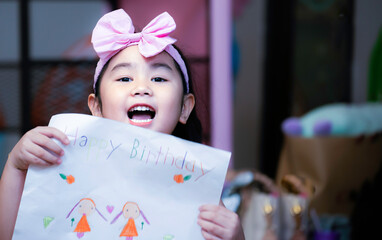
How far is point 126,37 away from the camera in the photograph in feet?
3.03

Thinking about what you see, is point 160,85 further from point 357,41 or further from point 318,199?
point 357,41

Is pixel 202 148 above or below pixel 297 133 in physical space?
above

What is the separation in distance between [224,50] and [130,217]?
1.27 meters

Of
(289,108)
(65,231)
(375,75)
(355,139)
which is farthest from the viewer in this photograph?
(289,108)

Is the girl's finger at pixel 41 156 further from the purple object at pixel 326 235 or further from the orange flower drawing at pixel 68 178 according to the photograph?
the purple object at pixel 326 235

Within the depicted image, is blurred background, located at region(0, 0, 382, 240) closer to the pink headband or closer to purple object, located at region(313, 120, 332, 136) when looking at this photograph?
purple object, located at region(313, 120, 332, 136)

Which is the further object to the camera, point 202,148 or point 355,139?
point 355,139

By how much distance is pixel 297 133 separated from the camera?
221 cm

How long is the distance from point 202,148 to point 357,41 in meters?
1.76

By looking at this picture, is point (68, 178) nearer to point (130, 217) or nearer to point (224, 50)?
point (130, 217)

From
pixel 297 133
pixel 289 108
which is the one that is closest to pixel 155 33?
pixel 297 133

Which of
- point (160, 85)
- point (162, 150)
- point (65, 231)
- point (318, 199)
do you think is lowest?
point (318, 199)

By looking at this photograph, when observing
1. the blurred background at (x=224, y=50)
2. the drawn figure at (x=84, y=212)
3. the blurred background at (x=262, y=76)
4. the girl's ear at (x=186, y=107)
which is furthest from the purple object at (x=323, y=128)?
the drawn figure at (x=84, y=212)

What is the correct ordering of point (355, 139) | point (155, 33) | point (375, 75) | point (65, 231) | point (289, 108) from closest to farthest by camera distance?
1. point (65, 231)
2. point (155, 33)
3. point (355, 139)
4. point (375, 75)
5. point (289, 108)
